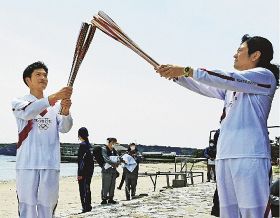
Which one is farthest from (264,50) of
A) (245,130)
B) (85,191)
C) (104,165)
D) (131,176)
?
(131,176)

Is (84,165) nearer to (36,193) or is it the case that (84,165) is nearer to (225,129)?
(36,193)

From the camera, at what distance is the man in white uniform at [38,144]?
403 centimetres

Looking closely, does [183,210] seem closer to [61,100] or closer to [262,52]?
[61,100]

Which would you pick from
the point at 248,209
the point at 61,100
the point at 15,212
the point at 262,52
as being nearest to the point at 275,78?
the point at 262,52

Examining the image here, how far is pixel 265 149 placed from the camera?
3.13m

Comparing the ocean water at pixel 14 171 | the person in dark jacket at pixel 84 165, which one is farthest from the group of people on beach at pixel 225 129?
the ocean water at pixel 14 171

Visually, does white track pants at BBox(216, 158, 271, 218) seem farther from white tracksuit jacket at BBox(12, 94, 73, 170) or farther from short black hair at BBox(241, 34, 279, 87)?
white tracksuit jacket at BBox(12, 94, 73, 170)

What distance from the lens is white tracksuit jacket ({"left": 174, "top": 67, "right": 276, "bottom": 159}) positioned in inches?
124

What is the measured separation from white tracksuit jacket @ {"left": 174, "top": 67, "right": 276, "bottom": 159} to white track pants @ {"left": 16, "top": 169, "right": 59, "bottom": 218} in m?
1.68

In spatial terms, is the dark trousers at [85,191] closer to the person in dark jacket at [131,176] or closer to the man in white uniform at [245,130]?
the person in dark jacket at [131,176]

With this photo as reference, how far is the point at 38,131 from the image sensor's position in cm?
421

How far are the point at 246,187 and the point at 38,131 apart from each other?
82.9 inches

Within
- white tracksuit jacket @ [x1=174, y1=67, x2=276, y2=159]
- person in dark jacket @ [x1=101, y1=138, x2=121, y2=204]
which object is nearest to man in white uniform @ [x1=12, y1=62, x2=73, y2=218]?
white tracksuit jacket @ [x1=174, y1=67, x2=276, y2=159]

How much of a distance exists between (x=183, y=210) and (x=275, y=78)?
4967mm
